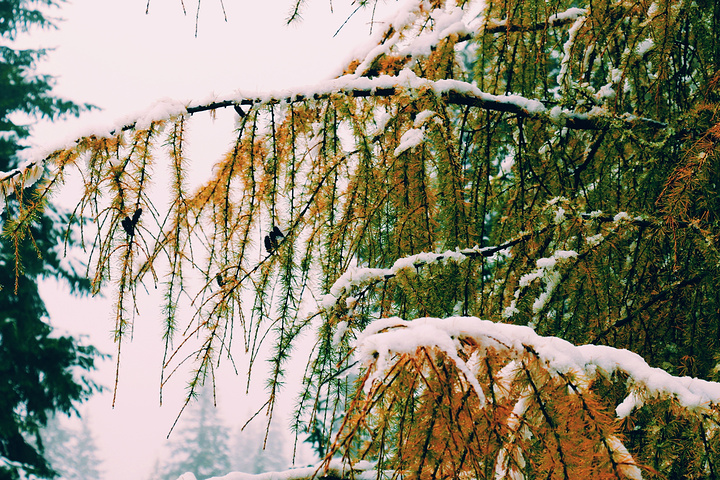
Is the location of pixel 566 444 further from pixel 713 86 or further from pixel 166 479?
pixel 166 479

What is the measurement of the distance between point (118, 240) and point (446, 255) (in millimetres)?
857

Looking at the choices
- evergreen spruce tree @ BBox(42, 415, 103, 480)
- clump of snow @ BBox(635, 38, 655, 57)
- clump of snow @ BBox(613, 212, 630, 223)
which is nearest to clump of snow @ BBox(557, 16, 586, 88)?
clump of snow @ BBox(635, 38, 655, 57)

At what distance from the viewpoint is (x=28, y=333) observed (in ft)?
23.2

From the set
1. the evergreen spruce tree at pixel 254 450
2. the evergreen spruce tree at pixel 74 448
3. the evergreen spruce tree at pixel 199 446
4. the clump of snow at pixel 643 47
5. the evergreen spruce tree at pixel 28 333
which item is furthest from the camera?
the evergreen spruce tree at pixel 254 450

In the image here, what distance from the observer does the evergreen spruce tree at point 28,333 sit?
7.00 m

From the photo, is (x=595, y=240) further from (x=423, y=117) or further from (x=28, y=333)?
(x=28, y=333)

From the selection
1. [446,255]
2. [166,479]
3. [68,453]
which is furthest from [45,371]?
[68,453]

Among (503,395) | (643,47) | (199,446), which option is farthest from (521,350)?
(199,446)

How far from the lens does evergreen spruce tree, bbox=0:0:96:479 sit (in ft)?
23.0

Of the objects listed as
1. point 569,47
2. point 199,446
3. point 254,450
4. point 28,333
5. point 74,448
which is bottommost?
point 254,450

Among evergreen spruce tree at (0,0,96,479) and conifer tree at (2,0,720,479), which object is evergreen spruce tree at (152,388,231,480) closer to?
evergreen spruce tree at (0,0,96,479)

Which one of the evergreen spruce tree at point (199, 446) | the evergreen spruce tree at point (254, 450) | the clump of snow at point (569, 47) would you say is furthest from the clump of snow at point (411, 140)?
the evergreen spruce tree at point (254, 450)

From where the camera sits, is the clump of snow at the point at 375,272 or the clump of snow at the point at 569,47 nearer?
the clump of snow at the point at 375,272

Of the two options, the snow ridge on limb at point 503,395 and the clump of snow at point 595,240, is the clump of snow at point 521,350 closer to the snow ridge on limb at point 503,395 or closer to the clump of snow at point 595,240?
the snow ridge on limb at point 503,395
